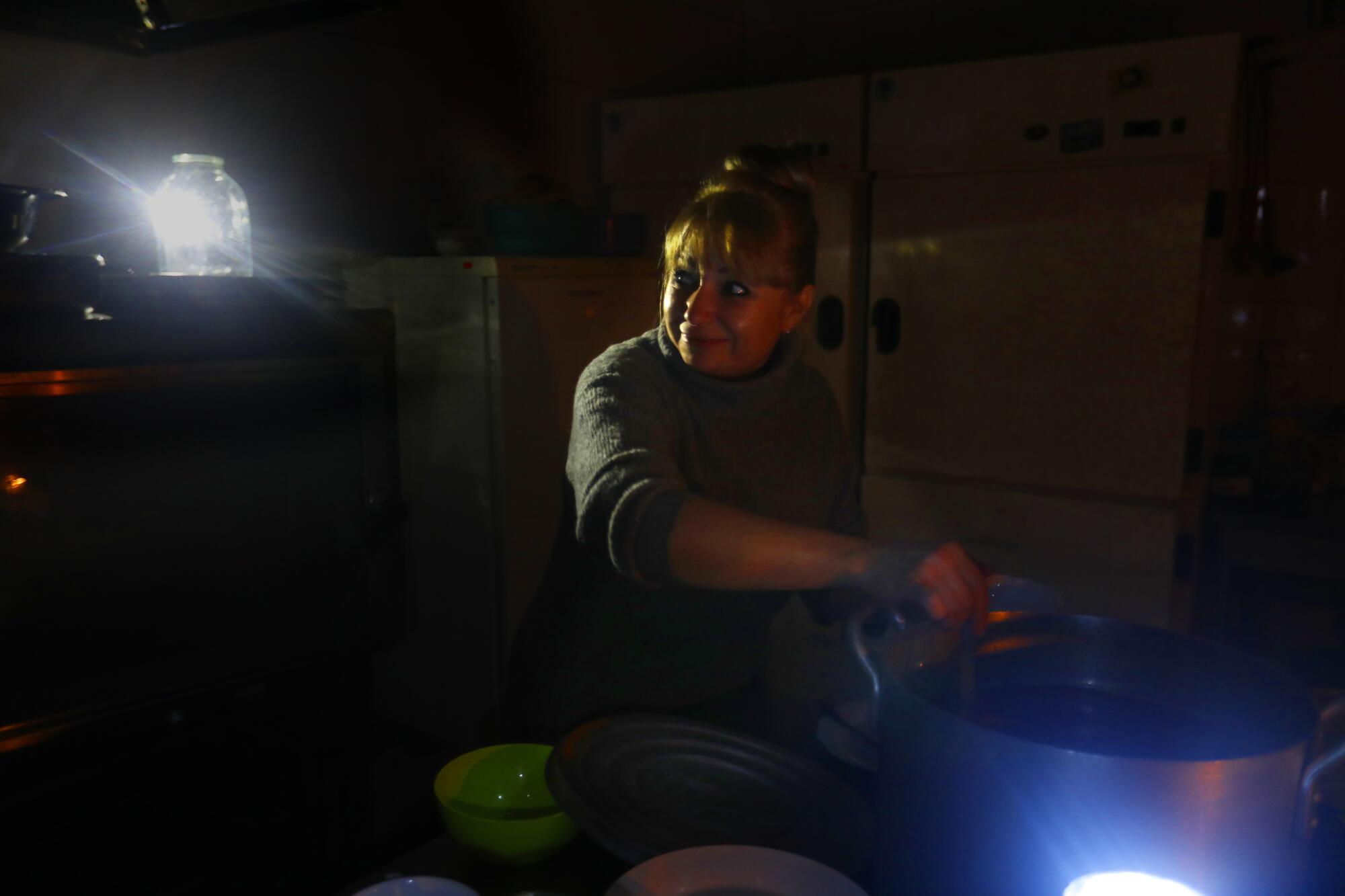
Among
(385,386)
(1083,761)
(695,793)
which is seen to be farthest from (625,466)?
(385,386)

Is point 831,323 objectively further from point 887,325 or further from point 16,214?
point 16,214

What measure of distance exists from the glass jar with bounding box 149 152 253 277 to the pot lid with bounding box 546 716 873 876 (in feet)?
4.24

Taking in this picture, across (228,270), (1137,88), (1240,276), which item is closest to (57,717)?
(228,270)

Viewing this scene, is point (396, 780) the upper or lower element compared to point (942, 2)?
lower

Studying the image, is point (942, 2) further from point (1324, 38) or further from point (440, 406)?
point (440, 406)

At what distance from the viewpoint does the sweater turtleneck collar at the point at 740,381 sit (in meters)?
1.13

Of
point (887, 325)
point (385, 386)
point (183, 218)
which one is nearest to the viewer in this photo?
point (385, 386)

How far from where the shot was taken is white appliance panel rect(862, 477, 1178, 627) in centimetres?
193

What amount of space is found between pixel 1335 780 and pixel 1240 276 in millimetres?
1853

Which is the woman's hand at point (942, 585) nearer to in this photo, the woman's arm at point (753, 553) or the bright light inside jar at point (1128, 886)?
the woman's arm at point (753, 553)

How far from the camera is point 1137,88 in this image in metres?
1.85

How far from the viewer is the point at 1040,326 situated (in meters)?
2.00

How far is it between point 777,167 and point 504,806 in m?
0.74

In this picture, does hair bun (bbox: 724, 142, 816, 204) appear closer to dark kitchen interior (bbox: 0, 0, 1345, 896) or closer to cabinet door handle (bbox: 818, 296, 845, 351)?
dark kitchen interior (bbox: 0, 0, 1345, 896)
